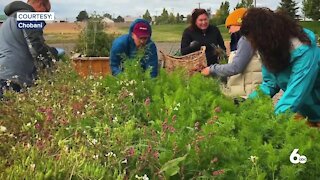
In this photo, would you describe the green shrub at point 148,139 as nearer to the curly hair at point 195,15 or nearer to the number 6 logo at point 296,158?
the number 6 logo at point 296,158

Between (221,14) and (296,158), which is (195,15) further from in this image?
(221,14)

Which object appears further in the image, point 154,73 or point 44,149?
point 154,73

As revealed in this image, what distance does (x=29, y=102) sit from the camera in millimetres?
2740

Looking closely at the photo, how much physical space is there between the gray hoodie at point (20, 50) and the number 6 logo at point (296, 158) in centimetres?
295

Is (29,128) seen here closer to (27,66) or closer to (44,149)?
(44,149)

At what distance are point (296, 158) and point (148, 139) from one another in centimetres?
55

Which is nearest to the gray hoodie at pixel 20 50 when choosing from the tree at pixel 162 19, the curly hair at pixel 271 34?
the curly hair at pixel 271 34

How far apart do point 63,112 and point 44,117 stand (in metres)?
0.09

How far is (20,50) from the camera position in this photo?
4.64 meters

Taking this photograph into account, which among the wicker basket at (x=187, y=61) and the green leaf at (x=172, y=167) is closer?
the green leaf at (x=172, y=167)

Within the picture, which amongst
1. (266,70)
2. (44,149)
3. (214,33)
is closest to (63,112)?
(44,149)

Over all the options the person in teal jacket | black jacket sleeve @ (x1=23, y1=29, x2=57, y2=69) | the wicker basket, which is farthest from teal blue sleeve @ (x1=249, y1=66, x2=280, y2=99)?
black jacket sleeve @ (x1=23, y1=29, x2=57, y2=69)

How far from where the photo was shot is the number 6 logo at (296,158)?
184 centimetres

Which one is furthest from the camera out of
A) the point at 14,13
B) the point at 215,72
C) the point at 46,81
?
the point at 14,13
